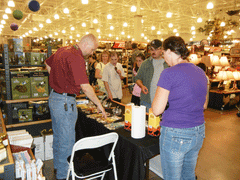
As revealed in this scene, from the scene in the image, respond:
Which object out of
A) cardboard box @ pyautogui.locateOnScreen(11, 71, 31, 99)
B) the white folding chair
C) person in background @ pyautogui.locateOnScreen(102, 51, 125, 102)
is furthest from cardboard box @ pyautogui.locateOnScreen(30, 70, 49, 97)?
the white folding chair

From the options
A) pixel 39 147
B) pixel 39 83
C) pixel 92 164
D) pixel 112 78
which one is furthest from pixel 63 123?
pixel 112 78

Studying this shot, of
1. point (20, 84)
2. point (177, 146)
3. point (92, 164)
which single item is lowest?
point (92, 164)

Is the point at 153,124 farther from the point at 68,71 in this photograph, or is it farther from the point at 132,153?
the point at 68,71

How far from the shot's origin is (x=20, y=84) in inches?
119

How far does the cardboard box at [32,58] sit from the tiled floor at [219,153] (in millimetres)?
1596

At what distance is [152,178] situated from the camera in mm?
2607

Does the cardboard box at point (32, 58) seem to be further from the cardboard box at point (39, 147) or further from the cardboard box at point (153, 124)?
the cardboard box at point (153, 124)

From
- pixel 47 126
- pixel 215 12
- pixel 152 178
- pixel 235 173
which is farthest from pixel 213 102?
pixel 215 12

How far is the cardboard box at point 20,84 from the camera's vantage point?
9.80ft

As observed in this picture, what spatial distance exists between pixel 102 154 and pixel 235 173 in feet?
6.87

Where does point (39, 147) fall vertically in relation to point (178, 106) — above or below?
below

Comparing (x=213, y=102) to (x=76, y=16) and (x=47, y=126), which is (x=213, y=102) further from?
(x=76, y=16)

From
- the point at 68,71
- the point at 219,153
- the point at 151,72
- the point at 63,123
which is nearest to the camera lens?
the point at 68,71

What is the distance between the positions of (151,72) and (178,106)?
151 centimetres
